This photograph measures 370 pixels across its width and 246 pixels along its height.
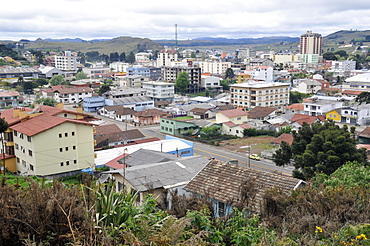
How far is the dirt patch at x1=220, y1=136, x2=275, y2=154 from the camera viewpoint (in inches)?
753

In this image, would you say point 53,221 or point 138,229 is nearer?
point 53,221

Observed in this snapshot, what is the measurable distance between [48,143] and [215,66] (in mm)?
45732

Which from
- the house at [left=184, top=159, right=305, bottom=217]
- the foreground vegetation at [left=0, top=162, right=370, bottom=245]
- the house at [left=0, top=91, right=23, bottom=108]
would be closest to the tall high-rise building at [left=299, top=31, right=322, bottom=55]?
the house at [left=0, top=91, right=23, bottom=108]

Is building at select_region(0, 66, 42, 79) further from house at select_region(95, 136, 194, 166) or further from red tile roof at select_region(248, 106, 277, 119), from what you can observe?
house at select_region(95, 136, 194, 166)

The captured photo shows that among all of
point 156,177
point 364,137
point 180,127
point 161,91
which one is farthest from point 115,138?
point 161,91

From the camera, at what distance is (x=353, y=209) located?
15.1ft

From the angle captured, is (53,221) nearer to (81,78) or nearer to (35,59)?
(81,78)

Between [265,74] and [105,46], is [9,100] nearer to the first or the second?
[265,74]

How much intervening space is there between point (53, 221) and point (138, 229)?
0.73 meters

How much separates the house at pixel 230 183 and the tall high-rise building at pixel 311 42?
74644 mm

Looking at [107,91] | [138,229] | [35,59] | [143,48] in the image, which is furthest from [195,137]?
[143,48]

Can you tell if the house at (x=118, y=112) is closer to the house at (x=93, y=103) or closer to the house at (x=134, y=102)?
the house at (x=134, y=102)

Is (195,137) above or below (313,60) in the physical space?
below

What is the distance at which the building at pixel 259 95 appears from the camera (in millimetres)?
31344
